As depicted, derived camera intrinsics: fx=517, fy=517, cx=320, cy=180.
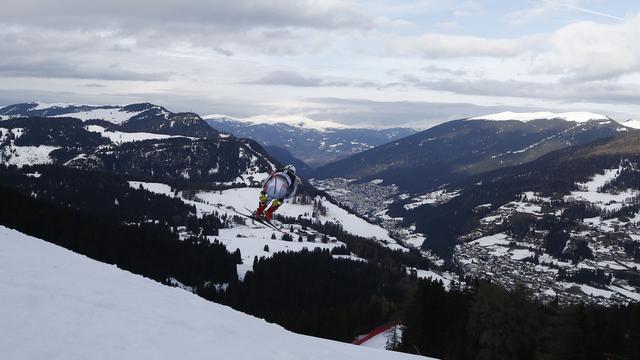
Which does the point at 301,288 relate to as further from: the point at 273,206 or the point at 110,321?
the point at 110,321

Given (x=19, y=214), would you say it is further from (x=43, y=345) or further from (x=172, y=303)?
(x=43, y=345)

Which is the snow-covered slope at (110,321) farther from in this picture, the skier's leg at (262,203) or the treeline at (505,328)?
the treeline at (505,328)

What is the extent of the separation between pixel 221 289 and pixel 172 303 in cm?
13311

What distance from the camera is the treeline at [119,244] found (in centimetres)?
14500

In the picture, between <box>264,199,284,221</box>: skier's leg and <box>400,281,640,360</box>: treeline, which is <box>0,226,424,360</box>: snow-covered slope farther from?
<box>400,281,640,360</box>: treeline

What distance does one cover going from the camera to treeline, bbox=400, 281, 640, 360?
4931 centimetres

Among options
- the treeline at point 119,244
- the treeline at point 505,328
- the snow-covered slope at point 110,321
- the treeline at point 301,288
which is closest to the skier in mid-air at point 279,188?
the snow-covered slope at point 110,321

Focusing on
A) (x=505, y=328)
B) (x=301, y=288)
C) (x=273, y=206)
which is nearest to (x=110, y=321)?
(x=273, y=206)

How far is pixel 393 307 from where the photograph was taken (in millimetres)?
103188

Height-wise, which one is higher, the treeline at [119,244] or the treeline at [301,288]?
the treeline at [119,244]

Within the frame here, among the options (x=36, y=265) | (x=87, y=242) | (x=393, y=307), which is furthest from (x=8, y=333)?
(x=87, y=242)

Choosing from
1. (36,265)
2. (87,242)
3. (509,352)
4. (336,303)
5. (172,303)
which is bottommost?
(336,303)

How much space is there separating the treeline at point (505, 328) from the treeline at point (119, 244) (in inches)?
4203

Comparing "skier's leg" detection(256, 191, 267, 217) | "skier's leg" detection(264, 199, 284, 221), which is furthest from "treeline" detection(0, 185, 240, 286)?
"skier's leg" detection(256, 191, 267, 217)
